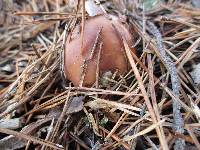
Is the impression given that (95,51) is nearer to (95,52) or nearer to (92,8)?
(95,52)

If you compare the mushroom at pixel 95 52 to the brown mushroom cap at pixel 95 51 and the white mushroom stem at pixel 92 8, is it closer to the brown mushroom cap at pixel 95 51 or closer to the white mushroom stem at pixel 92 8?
the brown mushroom cap at pixel 95 51

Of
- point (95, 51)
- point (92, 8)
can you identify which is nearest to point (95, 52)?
point (95, 51)

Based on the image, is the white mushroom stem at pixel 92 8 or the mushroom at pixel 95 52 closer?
the mushroom at pixel 95 52

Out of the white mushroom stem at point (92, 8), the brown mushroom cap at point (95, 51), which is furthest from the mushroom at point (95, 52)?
the white mushroom stem at point (92, 8)

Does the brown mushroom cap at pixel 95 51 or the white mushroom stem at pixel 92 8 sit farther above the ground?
the white mushroom stem at pixel 92 8

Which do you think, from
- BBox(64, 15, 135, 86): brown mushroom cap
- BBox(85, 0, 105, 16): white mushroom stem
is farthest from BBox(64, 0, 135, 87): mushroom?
BBox(85, 0, 105, 16): white mushroom stem

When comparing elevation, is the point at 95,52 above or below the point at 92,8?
below

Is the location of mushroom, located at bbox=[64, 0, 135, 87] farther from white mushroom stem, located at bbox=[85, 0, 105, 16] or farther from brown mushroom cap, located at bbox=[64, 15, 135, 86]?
white mushroom stem, located at bbox=[85, 0, 105, 16]

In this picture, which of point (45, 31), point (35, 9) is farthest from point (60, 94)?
point (35, 9)
